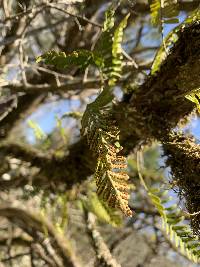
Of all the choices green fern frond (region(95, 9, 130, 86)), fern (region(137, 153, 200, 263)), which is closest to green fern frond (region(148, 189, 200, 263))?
fern (region(137, 153, 200, 263))

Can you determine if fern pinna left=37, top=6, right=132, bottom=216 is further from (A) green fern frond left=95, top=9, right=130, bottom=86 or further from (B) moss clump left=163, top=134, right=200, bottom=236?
(B) moss clump left=163, top=134, right=200, bottom=236

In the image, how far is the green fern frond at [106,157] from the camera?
1090mm

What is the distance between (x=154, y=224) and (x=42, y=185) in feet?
3.46

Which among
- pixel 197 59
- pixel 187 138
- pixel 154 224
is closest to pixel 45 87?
pixel 187 138

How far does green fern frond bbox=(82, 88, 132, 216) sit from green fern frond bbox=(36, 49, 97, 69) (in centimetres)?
15

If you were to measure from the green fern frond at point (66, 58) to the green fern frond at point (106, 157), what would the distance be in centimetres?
15

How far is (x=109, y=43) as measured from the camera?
119 centimetres

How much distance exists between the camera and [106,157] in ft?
3.65

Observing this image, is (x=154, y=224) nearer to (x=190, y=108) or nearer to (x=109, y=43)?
(x=190, y=108)

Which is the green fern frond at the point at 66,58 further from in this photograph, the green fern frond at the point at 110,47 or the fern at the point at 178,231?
the fern at the point at 178,231

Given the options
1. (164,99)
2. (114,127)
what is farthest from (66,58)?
(164,99)

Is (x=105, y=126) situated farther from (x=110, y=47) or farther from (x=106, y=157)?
(x=110, y=47)

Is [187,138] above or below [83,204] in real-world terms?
below

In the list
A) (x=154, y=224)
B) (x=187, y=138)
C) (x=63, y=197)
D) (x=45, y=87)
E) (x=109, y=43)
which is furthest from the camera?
(x=154, y=224)
